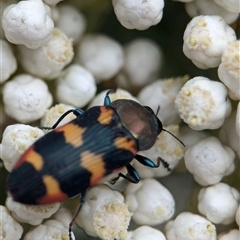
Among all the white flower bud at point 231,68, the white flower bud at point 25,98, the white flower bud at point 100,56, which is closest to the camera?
the white flower bud at point 231,68

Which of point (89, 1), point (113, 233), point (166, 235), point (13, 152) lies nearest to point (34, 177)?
point (13, 152)

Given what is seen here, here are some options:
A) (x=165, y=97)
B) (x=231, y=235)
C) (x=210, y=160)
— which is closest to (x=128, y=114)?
(x=165, y=97)

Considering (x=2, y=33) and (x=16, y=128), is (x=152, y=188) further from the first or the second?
(x=2, y=33)

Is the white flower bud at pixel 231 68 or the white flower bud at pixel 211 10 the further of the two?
the white flower bud at pixel 211 10

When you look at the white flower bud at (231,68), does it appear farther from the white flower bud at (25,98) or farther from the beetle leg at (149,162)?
the white flower bud at (25,98)

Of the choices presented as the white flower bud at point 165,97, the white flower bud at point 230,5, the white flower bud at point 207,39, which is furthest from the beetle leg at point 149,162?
the white flower bud at point 230,5

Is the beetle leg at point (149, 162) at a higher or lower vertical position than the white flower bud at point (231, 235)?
higher

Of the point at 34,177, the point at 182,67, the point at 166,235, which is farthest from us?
the point at 182,67

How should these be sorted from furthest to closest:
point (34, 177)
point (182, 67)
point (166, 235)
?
point (182, 67) → point (166, 235) → point (34, 177)
